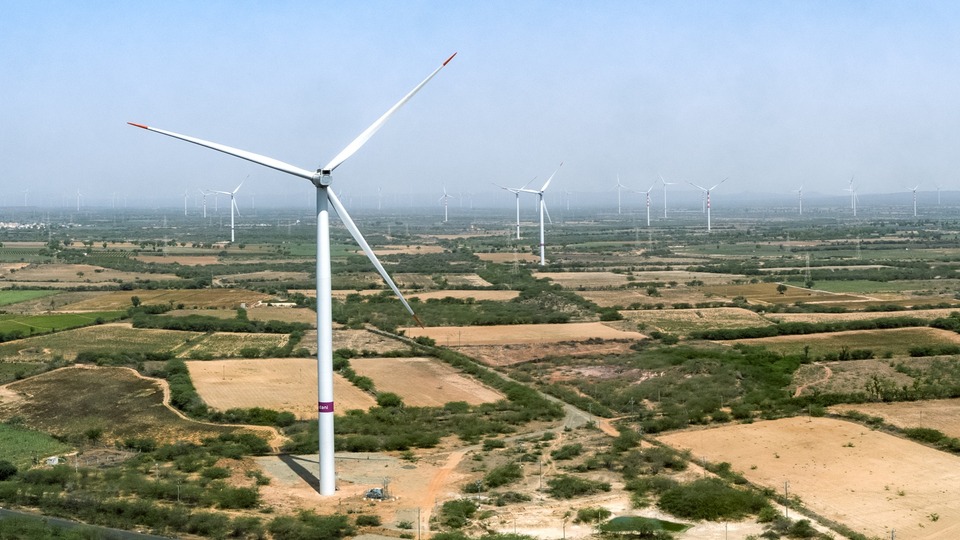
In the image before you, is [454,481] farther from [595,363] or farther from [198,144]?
[595,363]

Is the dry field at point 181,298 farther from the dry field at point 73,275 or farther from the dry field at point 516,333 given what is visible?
the dry field at point 516,333

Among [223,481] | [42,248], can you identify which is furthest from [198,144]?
[42,248]

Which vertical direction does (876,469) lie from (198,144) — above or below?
below

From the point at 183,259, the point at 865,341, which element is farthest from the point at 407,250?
the point at 865,341

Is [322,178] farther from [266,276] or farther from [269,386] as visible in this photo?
[266,276]

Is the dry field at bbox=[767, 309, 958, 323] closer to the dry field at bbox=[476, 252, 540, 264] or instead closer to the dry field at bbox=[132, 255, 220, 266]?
the dry field at bbox=[476, 252, 540, 264]

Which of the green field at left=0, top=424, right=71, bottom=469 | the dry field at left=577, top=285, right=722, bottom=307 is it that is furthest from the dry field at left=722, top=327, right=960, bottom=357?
the green field at left=0, top=424, right=71, bottom=469
